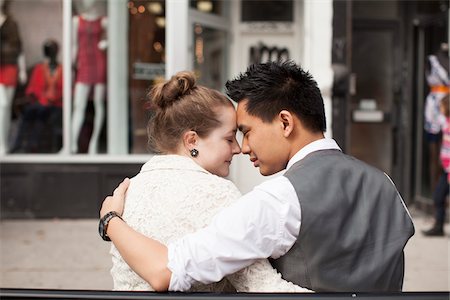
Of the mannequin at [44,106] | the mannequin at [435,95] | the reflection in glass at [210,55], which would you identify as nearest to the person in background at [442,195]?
the mannequin at [435,95]

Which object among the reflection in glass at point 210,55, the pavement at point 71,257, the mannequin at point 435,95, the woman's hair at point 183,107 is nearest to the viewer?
the woman's hair at point 183,107

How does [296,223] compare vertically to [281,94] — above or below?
below

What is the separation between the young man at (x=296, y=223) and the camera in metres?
1.87

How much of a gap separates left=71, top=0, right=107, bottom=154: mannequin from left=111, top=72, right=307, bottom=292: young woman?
21.9 ft

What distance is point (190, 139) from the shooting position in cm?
232

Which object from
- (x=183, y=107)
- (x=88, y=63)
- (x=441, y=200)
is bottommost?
(x=441, y=200)

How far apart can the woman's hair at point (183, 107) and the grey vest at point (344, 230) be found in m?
0.42

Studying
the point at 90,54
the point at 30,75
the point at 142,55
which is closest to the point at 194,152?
the point at 142,55

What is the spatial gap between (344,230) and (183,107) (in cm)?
72

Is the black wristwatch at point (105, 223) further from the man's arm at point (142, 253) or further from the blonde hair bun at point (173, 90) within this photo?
the blonde hair bun at point (173, 90)

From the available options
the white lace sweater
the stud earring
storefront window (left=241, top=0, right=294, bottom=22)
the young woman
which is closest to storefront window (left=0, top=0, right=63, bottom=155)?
storefront window (left=241, top=0, right=294, bottom=22)

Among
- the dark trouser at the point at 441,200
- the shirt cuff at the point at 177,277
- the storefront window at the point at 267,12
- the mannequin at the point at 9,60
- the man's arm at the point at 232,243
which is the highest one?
the storefront window at the point at 267,12

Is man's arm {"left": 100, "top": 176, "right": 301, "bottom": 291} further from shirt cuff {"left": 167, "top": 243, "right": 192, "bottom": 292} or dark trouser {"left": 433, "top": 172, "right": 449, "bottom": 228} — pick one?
dark trouser {"left": 433, "top": 172, "right": 449, "bottom": 228}

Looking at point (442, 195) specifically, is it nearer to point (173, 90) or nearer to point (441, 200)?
point (441, 200)
